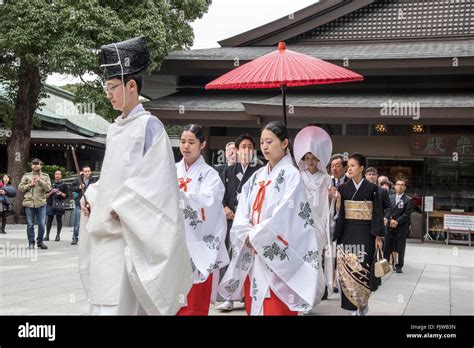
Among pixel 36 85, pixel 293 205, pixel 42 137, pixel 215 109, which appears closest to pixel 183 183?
pixel 293 205

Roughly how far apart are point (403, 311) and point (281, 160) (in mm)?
3247

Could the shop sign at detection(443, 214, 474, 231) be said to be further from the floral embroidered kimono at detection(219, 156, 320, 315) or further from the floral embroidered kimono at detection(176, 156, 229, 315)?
the floral embroidered kimono at detection(219, 156, 320, 315)

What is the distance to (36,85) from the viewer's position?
1795cm

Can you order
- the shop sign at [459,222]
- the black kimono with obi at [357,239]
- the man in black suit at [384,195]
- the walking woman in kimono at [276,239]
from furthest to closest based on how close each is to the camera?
the shop sign at [459,222], the man in black suit at [384,195], the black kimono with obi at [357,239], the walking woman in kimono at [276,239]

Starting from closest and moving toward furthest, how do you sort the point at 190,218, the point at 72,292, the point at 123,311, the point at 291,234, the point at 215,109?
the point at 123,311 < the point at 291,234 < the point at 190,218 < the point at 72,292 < the point at 215,109

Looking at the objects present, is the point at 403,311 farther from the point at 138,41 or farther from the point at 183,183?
the point at 138,41

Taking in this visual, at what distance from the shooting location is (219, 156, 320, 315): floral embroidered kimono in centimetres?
465

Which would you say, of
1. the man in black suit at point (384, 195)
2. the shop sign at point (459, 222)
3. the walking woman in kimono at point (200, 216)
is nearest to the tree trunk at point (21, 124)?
the man in black suit at point (384, 195)

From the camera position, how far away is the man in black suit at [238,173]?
7.05m

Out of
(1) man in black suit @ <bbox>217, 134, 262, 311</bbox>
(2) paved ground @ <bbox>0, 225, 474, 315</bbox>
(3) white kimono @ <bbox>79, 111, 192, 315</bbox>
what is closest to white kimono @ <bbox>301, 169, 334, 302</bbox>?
(1) man in black suit @ <bbox>217, 134, 262, 311</bbox>

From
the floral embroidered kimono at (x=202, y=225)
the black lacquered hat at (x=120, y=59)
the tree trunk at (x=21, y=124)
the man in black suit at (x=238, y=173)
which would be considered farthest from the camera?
the tree trunk at (x=21, y=124)

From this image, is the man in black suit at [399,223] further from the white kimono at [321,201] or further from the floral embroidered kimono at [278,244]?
the floral embroidered kimono at [278,244]

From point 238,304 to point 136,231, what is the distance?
445cm

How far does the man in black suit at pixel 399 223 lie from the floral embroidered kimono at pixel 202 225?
5.96 metres
